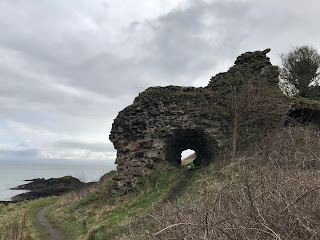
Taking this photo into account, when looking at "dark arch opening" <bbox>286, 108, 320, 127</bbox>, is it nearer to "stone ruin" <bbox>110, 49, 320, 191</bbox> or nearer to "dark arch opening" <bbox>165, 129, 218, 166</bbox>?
"stone ruin" <bbox>110, 49, 320, 191</bbox>

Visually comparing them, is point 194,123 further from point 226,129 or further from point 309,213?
point 309,213

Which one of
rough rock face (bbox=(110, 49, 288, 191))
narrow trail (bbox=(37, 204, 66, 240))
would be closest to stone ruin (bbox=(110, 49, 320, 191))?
rough rock face (bbox=(110, 49, 288, 191))

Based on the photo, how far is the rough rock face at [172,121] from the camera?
17609 mm

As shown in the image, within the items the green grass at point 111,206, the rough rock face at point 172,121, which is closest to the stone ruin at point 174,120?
the rough rock face at point 172,121

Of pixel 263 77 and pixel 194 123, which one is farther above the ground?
pixel 263 77

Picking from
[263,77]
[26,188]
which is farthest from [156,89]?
[26,188]

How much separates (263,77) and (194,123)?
19.5 ft

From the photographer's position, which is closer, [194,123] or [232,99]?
[232,99]

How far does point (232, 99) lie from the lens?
53.3 feet

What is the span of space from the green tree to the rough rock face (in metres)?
11.0

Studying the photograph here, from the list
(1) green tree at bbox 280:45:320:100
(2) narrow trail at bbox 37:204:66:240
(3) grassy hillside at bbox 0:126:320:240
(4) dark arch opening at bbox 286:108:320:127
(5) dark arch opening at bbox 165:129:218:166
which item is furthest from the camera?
(1) green tree at bbox 280:45:320:100

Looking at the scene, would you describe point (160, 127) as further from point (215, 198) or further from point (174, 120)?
point (215, 198)

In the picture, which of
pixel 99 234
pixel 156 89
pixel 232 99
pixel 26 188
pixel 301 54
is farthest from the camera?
pixel 26 188

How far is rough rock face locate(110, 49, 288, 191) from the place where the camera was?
57.8ft
